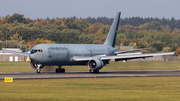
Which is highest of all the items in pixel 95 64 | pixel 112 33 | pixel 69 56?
pixel 112 33

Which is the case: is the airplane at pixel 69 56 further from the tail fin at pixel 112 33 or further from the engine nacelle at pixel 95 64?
the tail fin at pixel 112 33

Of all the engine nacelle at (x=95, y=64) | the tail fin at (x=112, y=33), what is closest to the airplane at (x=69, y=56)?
the engine nacelle at (x=95, y=64)

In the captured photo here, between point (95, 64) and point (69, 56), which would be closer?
point (95, 64)

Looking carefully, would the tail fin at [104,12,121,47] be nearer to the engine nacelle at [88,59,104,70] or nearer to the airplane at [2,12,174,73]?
the airplane at [2,12,174,73]

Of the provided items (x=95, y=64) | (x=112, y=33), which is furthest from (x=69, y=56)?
(x=112, y=33)

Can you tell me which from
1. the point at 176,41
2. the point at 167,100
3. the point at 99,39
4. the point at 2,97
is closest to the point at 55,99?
the point at 2,97

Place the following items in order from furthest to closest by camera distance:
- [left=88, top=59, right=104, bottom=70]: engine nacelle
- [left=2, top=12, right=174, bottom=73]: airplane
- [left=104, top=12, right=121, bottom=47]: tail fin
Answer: [left=104, top=12, right=121, bottom=47]: tail fin → [left=88, top=59, right=104, bottom=70]: engine nacelle → [left=2, top=12, right=174, bottom=73]: airplane

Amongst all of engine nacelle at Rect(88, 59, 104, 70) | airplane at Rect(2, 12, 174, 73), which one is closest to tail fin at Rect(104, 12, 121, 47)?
airplane at Rect(2, 12, 174, 73)

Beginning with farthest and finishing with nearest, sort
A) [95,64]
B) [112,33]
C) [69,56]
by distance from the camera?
[112,33] → [69,56] → [95,64]

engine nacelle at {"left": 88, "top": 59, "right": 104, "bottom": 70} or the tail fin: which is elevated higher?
the tail fin

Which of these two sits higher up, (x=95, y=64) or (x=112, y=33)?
(x=112, y=33)

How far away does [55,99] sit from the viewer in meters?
21.9

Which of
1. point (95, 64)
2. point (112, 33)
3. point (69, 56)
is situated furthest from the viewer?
point (112, 33)

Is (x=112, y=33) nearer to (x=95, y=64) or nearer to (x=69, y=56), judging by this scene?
(x=69, y=56)
